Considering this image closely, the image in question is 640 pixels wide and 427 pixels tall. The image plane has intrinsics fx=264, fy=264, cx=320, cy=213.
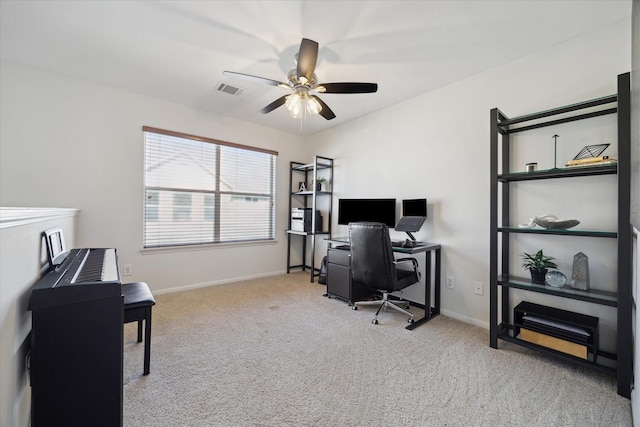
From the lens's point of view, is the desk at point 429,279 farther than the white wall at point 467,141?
Yes

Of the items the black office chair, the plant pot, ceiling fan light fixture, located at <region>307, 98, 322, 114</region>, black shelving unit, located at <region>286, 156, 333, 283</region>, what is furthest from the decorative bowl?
black shelving unit, located at <region>286, 156, 333, 283</region>

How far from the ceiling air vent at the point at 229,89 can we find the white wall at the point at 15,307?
221 centimetres

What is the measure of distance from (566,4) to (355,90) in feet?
4.84

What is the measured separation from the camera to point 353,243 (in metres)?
2.78

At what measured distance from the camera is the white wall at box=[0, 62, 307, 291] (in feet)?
8.43

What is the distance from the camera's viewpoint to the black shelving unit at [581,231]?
63.2 inches

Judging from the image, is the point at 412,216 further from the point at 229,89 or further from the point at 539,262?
the point at 229,89

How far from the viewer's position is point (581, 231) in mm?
1817

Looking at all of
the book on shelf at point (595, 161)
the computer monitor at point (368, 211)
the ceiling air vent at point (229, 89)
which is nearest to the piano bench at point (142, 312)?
the ceiling air vent at point (229, 89)

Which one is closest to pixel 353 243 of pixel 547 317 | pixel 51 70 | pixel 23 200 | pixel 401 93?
pixel 547 317

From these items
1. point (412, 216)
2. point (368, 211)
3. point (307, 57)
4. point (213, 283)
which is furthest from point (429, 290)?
point (213, 283)

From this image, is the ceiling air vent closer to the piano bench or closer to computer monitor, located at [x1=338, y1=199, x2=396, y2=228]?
computer monitor, located at [x1=338, y1=199, x2=396, y2=228]

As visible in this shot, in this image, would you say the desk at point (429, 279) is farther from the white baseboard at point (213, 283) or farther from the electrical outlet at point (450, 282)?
the white baseboard at point (213, 283)

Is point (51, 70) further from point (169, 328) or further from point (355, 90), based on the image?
point (355, 90)
